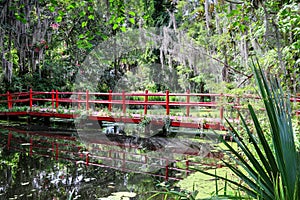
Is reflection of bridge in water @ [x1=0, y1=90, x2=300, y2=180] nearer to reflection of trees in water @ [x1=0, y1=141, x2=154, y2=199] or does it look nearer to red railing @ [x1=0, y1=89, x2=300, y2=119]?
red railing @ [x1=0, y1=89, x2=300, y2=119]

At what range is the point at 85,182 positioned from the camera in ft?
11.1

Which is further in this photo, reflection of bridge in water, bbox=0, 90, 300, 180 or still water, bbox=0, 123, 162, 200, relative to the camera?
reflection of bridge in water, bbox=0, 90, 300, 180

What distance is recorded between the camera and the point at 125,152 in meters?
5.20

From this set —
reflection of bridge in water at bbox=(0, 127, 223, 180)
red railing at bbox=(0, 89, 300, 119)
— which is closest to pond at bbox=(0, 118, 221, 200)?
reflection of bridge in water at bbox=(0, 127, 223, 180)

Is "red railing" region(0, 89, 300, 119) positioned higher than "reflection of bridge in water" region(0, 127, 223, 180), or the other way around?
"red railing" region(0, 89, 300, 119)

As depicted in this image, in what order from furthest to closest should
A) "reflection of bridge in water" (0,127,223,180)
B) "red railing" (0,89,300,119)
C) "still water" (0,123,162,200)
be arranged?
"red railing" (0,89,300,119), "reflection of bridge in water" (0,127,223,180), "still water" (0,123,162,200)

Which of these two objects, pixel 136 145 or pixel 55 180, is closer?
pixel 55 180

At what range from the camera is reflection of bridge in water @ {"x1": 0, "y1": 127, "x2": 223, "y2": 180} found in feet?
13.6

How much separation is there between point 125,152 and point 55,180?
6.18 feet

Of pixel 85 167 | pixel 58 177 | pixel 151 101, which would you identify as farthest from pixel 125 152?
pixel 151 101

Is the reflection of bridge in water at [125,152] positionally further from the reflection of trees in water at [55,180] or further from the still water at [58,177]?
the reflection of trees in water at [55,180]

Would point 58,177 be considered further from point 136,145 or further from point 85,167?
point 136,145

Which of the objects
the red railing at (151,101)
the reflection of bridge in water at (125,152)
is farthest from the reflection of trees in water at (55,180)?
the red railing at (151,101)

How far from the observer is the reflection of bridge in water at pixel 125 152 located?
13.6ft
